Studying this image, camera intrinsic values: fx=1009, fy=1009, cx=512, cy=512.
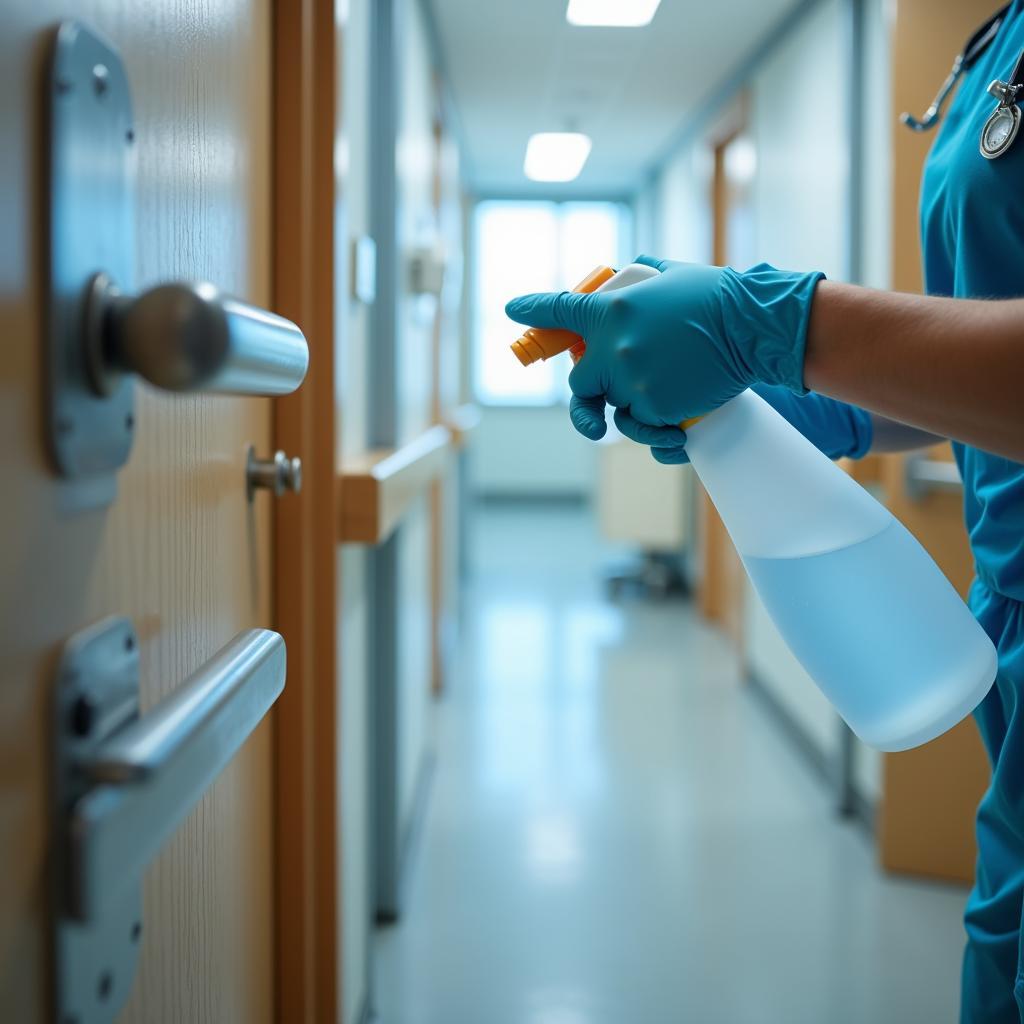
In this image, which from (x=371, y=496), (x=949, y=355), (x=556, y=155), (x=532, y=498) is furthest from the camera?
(x=532, y=498)

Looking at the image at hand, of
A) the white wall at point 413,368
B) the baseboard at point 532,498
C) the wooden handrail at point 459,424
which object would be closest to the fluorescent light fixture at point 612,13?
the white wall at point 413,368

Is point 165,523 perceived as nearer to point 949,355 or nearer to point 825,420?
point 949,355

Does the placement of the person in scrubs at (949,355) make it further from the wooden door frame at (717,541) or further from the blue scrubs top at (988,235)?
the wooden door frame at (717,541)

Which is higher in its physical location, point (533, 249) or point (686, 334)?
point (533, 249)

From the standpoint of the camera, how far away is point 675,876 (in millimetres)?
2375

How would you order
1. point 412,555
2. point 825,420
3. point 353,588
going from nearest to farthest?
1. point 825,420
2. point 353,588
3. point 412,555

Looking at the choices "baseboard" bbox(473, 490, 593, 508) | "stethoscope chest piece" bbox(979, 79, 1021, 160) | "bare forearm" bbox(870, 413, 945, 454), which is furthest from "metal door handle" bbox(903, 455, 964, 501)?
"baseboard" bbox(473, 490, 593, 508)

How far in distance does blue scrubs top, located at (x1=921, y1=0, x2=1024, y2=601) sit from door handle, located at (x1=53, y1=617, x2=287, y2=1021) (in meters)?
0.71

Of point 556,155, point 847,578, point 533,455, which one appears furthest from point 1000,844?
point 533,455

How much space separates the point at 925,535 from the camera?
7.51 ft

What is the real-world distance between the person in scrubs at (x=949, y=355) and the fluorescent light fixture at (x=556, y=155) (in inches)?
185

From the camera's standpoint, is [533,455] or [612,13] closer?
[612,13]

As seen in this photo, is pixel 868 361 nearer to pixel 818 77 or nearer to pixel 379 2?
pixel 379 2

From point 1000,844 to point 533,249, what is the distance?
833 centimetres
